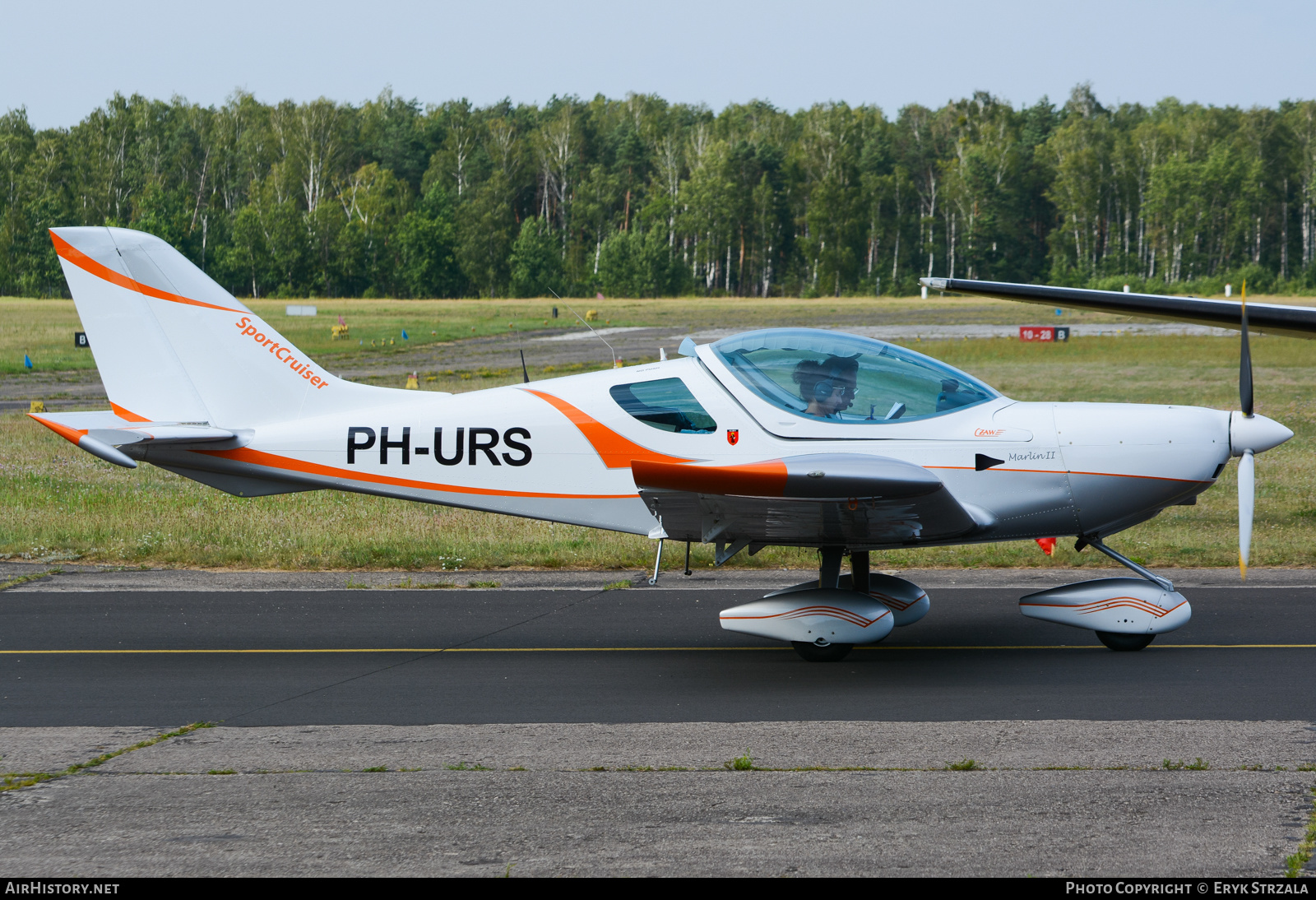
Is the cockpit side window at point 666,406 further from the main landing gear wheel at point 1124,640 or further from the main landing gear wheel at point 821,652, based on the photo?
the main landing gear wheel at point 1124,640

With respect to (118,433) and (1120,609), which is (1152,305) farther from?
(118,433)

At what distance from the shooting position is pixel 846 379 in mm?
8211

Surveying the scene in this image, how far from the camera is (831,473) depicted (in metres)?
7.10

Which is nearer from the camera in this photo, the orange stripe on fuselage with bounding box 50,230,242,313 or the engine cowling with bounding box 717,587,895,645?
the engine cowling with bounding box 717,587,895,645

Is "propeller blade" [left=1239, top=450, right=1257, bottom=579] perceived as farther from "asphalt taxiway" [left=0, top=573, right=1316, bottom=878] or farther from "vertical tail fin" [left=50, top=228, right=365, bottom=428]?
"vertical tail fin" [left=50, top=228, right=365, bottom=428]

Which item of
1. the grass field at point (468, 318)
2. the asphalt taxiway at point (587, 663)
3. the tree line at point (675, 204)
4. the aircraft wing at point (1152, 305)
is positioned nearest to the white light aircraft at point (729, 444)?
the asphalt taxiway at point (587, 663)

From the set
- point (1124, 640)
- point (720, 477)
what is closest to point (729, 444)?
point (720, 477)

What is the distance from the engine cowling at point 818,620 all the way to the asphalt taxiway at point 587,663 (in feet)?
0.87

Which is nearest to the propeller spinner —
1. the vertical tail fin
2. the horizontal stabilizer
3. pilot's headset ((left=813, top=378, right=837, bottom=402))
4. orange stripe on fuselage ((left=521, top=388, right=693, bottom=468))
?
pilot's headset ((left=813, top=378, right=837, bottom=402))

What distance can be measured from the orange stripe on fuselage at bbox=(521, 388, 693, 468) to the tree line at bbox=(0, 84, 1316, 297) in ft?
258

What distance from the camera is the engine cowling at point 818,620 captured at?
8.10 m

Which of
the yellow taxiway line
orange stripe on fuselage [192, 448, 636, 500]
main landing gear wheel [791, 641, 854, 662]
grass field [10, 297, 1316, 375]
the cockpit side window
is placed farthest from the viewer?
grass field [10, 297, 1316, 375]

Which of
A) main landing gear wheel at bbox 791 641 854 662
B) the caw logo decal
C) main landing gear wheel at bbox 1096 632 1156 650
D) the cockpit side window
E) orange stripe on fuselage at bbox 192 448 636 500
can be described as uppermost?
the cockpit side window

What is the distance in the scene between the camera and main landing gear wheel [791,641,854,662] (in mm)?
8258
